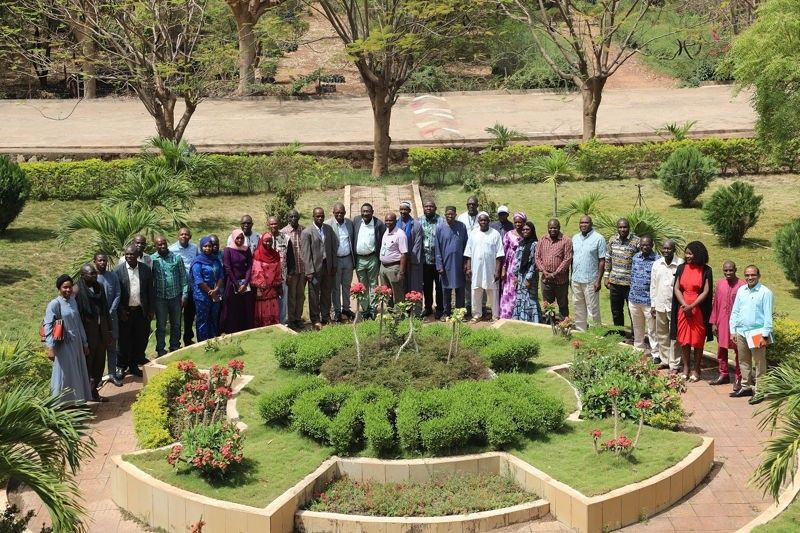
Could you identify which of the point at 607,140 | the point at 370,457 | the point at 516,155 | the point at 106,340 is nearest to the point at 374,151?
the point at 516,155

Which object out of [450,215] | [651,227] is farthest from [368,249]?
[651,227]

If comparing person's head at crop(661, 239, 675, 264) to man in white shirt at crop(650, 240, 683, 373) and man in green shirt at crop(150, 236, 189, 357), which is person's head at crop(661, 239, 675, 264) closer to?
man in white shirt at crop(650, 240, 683, 373)

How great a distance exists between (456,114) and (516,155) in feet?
26.8

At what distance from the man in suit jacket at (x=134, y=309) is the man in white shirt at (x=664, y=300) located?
5.61 metres

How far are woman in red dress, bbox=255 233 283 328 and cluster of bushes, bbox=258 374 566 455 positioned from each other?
3106 millimetres

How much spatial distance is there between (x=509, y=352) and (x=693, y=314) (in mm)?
2129

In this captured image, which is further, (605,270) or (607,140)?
(607,140)

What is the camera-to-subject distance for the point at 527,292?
13953 millimetres

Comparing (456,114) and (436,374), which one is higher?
(456,114)

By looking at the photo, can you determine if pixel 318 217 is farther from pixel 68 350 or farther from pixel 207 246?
pixel 68 350

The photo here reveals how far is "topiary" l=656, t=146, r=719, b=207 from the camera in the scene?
66.1ft

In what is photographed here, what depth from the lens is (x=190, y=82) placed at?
21.8 meters

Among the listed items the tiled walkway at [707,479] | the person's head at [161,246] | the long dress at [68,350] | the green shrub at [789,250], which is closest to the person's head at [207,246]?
the person's head at [161,246]

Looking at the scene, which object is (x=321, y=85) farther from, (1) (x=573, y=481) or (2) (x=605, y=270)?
(1) (x=573, y=481)
